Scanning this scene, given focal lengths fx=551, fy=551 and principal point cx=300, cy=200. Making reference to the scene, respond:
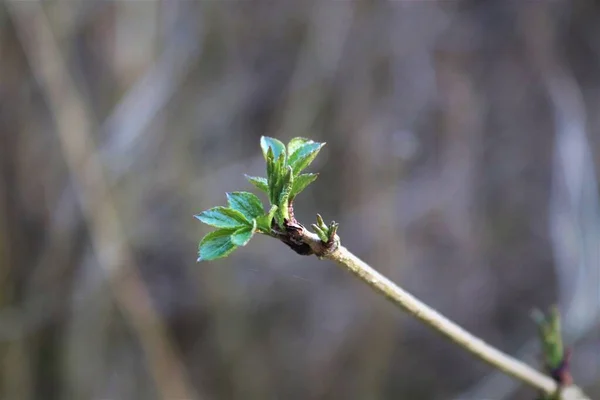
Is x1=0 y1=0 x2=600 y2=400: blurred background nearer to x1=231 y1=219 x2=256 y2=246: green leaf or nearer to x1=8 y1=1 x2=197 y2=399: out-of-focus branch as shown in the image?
x1=8 y1=1 x2=197 y2=399: out-of-focus branch

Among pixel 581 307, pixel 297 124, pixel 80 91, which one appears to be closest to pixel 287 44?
pixel 297 124

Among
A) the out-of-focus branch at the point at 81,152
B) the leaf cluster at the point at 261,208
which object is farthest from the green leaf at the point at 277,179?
the out-of-focus branch at the point at 81,152

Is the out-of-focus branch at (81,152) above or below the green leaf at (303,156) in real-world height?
above

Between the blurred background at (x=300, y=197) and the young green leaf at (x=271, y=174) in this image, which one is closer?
the young green leaf at (x=271, y=174)

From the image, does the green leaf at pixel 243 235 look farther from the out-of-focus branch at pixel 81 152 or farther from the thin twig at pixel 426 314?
the out-of-focus branch at pixel 81 152

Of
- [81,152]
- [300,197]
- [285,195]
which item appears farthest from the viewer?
[300,197]

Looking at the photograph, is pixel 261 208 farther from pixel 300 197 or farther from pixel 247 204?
pixel 300 197

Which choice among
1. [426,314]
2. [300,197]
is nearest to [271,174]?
[426,314]

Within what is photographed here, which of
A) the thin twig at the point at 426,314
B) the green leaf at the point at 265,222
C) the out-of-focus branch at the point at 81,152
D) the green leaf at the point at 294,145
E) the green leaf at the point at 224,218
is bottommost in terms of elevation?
the thin twig at the point at 426,314
